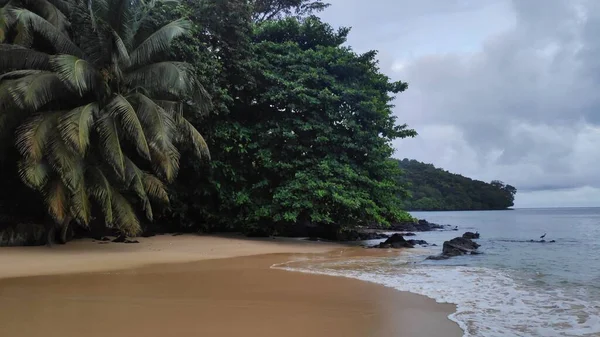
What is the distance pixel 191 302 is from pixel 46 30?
32.4 feet

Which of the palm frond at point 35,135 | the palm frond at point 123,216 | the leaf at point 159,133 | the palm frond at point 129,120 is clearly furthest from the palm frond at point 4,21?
the palm frond at point 123,216

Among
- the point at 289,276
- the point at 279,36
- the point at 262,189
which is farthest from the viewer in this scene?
the point at 279,36

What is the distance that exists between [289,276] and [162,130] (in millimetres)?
5633

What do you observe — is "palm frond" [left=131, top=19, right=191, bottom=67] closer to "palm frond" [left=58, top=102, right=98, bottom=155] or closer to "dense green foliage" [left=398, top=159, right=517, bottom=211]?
"palm frond" [left=58, top=102, right=98, bottom=155]

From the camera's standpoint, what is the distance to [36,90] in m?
11.1

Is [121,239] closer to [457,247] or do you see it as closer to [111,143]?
[111,143]

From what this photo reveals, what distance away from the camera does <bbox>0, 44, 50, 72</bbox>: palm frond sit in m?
12.0

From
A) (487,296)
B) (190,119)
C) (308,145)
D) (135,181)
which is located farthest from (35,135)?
(487,296)

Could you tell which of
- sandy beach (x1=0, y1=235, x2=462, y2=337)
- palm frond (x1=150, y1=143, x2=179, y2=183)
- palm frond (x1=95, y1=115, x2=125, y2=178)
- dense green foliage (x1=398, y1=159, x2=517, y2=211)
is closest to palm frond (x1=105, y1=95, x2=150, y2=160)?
palm frond (x1=95, y1=115, x2=125, y2=178)

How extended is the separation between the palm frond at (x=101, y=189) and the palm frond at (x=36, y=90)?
2162 millimetres

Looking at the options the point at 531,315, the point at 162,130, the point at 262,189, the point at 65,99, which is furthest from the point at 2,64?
the point at 531,315

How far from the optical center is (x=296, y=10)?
2642cm

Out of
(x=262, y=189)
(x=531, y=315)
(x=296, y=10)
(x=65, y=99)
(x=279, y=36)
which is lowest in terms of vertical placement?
(x=531, y=315)

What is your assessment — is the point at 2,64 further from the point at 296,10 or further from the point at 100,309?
the point at 296,10
